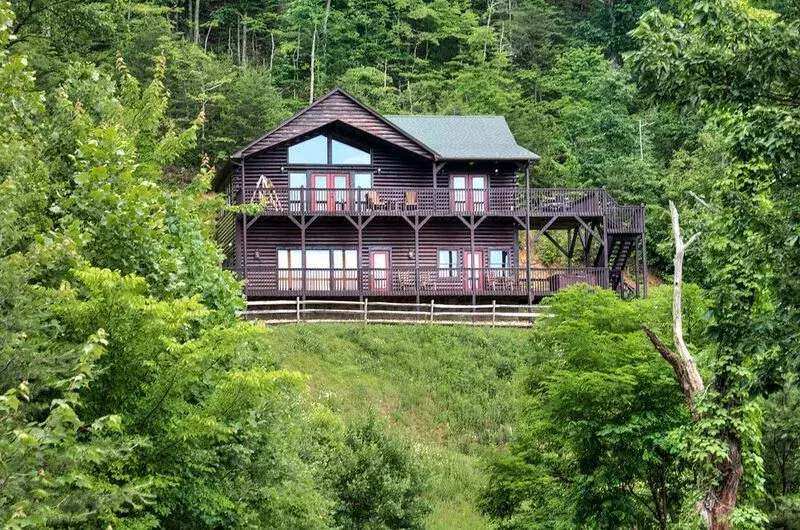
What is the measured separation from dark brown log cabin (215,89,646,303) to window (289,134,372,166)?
0.12 ft

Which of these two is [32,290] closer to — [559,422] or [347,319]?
[559,422]

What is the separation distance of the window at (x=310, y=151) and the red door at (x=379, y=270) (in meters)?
3.91

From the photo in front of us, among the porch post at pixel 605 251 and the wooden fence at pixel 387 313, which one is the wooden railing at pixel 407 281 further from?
the wooden fence at pixel 387 313

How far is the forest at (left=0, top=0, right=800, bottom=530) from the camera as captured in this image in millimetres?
8828

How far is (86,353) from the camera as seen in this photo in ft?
23.2

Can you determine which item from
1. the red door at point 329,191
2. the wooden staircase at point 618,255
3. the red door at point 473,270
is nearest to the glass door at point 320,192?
the red door at point 329,191

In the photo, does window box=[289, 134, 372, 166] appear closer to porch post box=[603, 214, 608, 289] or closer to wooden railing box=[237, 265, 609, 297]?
wooden railing box=[237, 265, 609, 297]

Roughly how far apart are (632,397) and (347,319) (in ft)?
61.9

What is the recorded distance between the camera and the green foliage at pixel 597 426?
16.6 meters

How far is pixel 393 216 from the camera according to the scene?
37.6 metres

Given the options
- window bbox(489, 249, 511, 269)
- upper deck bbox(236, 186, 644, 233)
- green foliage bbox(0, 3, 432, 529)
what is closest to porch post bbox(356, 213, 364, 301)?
upper deck bbox(236, 186, 644, 233)

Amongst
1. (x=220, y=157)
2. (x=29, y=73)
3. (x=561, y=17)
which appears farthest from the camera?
(x=561, y=17)

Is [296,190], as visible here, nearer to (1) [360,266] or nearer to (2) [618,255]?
(1) [360,266]

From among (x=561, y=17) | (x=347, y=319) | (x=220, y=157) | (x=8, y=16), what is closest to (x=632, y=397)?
(x=8, y=16)
